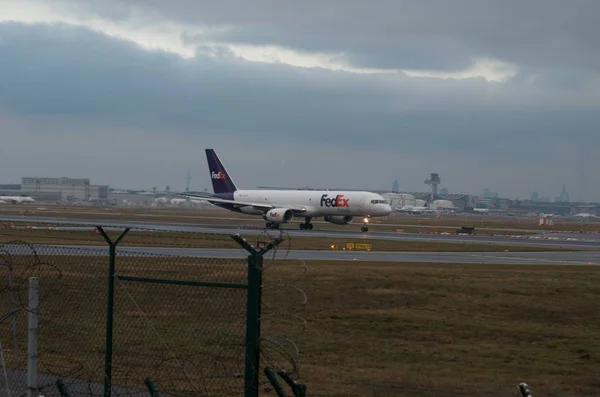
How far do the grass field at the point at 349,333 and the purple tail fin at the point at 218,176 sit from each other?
60984mm

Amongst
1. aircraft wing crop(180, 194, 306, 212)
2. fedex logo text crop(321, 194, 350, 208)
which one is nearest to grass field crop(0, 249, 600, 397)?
fedex logo text crop(321, 194, 350, 208)

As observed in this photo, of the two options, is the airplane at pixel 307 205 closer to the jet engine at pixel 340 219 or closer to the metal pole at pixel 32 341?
the jet engine at pixel 340 219

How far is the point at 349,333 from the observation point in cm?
1972

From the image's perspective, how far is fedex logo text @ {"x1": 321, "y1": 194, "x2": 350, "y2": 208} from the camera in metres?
73.6

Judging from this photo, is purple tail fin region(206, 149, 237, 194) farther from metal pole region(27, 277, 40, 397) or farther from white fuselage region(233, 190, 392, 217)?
metal pole region(27, 277, 40, 397)

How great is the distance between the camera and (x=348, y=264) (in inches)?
1452

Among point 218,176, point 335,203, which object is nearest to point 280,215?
point 335,203

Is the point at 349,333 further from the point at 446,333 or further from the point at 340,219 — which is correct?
the point at 340,219

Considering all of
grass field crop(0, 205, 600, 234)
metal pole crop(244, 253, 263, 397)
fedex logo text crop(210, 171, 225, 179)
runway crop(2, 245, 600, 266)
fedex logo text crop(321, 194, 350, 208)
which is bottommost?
grass field crop(0, 205, 600, 234)

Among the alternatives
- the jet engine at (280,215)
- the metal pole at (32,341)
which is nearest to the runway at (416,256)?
the jet engine at (280,215)

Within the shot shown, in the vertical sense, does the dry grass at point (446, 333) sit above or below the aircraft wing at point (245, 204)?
below

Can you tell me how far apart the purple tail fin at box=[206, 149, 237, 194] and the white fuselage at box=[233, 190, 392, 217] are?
1047 cm

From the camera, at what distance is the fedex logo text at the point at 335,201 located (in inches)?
2899

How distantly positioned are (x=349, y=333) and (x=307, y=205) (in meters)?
56.2
